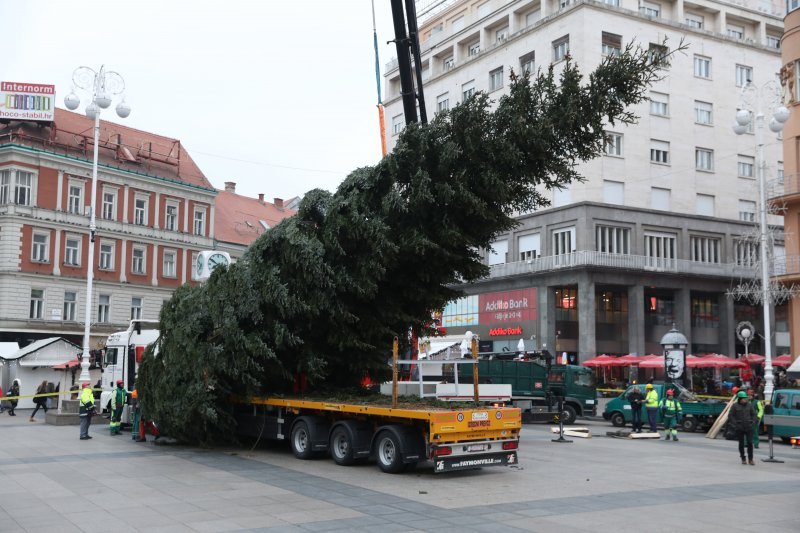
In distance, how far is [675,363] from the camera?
97.9ft

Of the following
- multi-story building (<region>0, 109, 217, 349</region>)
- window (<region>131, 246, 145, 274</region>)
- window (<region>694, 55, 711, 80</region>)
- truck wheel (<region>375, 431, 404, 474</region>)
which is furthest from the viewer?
window (<region>694, 55, 711, 80</region>)

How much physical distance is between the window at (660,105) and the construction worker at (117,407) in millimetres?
42548

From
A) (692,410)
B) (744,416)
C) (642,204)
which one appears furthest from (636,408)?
(642,204)

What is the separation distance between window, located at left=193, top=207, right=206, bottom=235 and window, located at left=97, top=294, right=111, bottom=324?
858 centimetres

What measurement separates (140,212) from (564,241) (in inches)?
1142

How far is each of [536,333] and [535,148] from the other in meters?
38.5

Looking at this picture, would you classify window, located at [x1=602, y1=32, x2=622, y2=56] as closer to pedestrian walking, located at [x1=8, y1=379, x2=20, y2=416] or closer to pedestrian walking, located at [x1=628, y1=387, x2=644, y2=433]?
pedestrian walking, located at [x1=628, y1=387, x2=644, y2=433]

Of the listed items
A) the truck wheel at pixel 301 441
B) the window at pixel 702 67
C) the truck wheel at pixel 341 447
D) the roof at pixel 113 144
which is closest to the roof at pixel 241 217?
the roof at pixel 113 144

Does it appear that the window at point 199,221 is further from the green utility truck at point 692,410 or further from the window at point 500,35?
the green utility truck at point 692,410

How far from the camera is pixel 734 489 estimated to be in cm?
1377

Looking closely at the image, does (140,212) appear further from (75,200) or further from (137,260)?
(75,200)

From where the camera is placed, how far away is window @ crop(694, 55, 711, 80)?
55.9m

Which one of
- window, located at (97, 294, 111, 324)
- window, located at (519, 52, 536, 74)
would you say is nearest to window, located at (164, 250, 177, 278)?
window, located at (97, 294, 111, 324)

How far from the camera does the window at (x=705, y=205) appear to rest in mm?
55344
